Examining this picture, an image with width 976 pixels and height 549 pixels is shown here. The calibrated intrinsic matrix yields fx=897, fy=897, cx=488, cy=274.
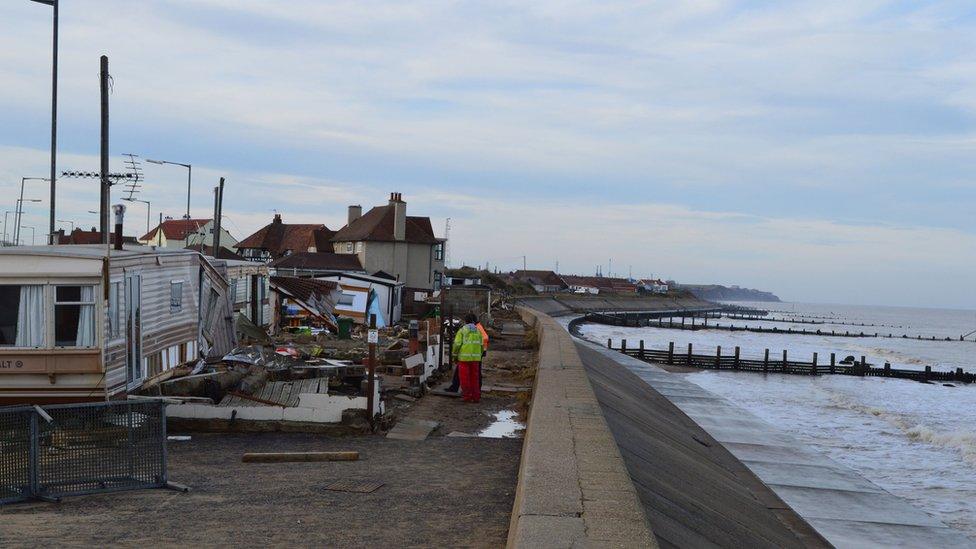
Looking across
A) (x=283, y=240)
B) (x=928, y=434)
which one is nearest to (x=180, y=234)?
(x=283, y=240)

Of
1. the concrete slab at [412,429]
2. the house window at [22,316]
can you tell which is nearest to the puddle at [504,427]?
the concrete slab at [412,429]

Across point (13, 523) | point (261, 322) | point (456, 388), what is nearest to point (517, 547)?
point (13, 523)

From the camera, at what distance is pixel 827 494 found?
1548 centimetres

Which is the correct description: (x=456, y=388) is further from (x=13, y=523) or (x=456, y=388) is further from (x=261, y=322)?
(x=261, y=322)

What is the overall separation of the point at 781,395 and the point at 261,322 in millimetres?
20908

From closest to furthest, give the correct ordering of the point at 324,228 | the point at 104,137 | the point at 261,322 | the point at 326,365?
1. the point at 326,365
2. the point at 104,137
3. the point at 261,322
4. the point at 324,228

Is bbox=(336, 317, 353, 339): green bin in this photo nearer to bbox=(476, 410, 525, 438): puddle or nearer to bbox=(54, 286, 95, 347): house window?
bbox=(476, 410, 525, 438): puddle

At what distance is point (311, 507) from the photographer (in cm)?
802

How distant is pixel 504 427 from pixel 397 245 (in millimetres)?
49958

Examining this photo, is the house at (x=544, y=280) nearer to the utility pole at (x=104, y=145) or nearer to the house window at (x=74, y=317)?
the utility pole at (x=104, y=145)

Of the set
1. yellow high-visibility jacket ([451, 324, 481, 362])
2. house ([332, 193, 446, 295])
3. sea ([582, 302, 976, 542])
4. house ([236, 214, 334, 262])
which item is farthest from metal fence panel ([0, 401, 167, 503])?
house ([236, 214, 334, 262])

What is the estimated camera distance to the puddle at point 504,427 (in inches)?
497

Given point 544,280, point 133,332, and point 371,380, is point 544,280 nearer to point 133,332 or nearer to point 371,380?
point 133,332

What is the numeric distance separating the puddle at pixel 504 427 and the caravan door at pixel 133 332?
4.90 m
